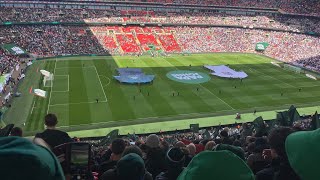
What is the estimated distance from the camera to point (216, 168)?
2623 millimetres

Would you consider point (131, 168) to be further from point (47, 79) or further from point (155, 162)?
point (47, 79)

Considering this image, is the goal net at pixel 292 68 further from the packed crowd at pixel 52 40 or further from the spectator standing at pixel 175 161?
the spectator standing at pixel 175 161

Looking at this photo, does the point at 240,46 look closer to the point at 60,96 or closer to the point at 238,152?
the point at 60,96

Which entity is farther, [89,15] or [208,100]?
[89,15]

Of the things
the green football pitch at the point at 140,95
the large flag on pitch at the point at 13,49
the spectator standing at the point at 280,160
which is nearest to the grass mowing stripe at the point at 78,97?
the green football pitch at the point at 140,95

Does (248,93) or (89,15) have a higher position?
(89,15)

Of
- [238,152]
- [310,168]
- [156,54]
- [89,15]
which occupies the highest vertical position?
[310,168]

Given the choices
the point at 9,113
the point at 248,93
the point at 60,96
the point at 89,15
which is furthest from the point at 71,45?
the point at 248,93

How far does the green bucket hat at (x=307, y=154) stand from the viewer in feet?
9.16

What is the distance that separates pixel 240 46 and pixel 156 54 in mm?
23985

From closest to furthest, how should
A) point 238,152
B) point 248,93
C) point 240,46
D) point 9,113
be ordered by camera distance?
point 238,152 < point 9,113 < point 248,93 < point 240,46

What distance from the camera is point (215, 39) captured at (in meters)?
82.0

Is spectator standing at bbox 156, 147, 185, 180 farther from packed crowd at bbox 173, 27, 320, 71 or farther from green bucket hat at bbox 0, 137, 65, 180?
packed crowd at bbox 173, 27, 320, 71

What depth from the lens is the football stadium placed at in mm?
3895
